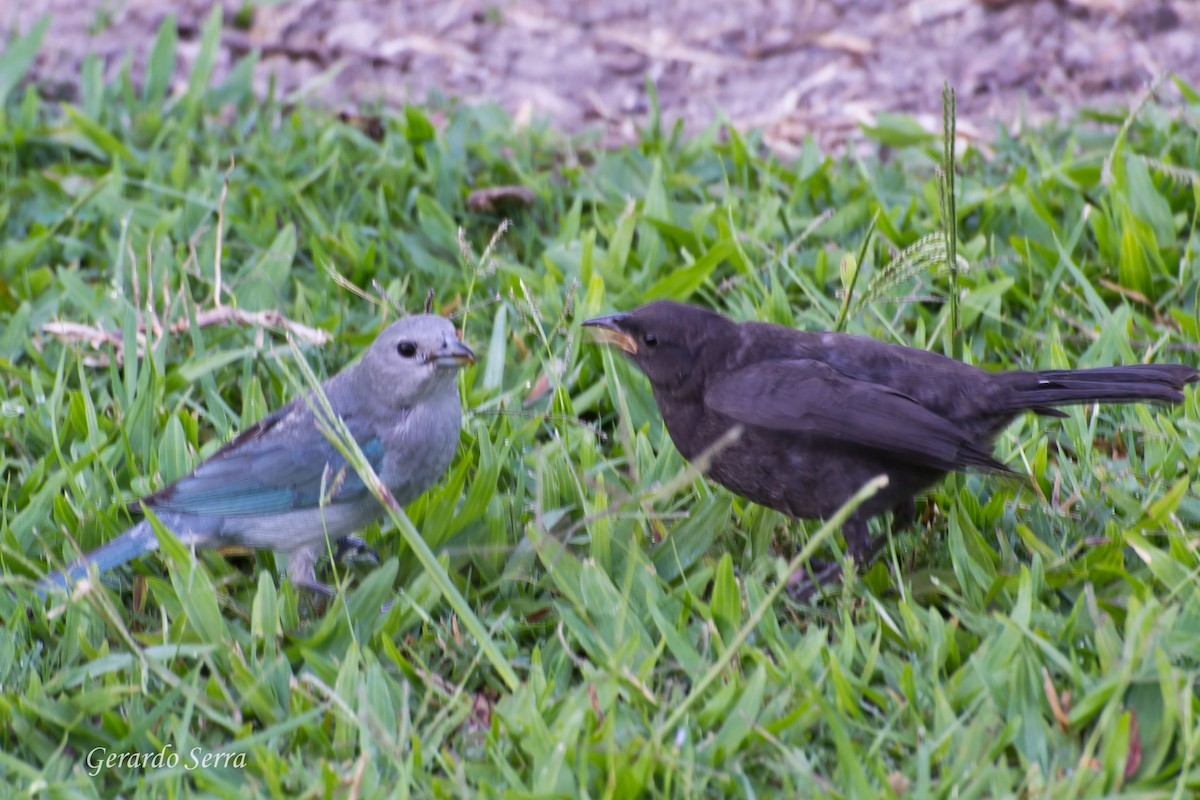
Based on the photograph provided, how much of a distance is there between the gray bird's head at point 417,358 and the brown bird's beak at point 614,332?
0.47 m

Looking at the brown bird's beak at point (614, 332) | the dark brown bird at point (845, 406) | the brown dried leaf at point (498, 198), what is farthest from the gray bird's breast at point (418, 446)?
the brown dried leaf at point (498, 198)

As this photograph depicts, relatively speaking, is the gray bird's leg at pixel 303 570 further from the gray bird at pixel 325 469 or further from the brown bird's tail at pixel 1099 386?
the brown bird's tail at pixel 1099 386

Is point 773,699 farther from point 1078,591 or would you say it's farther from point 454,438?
point 454,438

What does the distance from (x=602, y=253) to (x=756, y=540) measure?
180 cm

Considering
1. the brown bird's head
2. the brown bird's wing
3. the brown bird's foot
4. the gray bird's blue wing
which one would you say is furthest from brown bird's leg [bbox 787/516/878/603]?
the gray bird's blue wing

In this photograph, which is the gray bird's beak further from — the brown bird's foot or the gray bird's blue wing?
the brown bird's foot

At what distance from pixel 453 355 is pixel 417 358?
5.1 inches

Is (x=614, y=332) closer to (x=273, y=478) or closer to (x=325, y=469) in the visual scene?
(x=325, y=469)

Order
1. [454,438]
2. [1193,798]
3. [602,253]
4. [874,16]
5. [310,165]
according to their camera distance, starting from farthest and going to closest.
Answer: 1. [874,16]
2. [310,165]
3. [602,253]
4. [454,438]
5. [1193,798]

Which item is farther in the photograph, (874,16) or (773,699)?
(874,16)

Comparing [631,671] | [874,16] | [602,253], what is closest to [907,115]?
[874,16]

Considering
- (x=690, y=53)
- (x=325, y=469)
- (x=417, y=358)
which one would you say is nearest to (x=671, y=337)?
(x=417, y=358)

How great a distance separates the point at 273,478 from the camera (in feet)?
13.2

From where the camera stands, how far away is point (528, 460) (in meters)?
4.60
